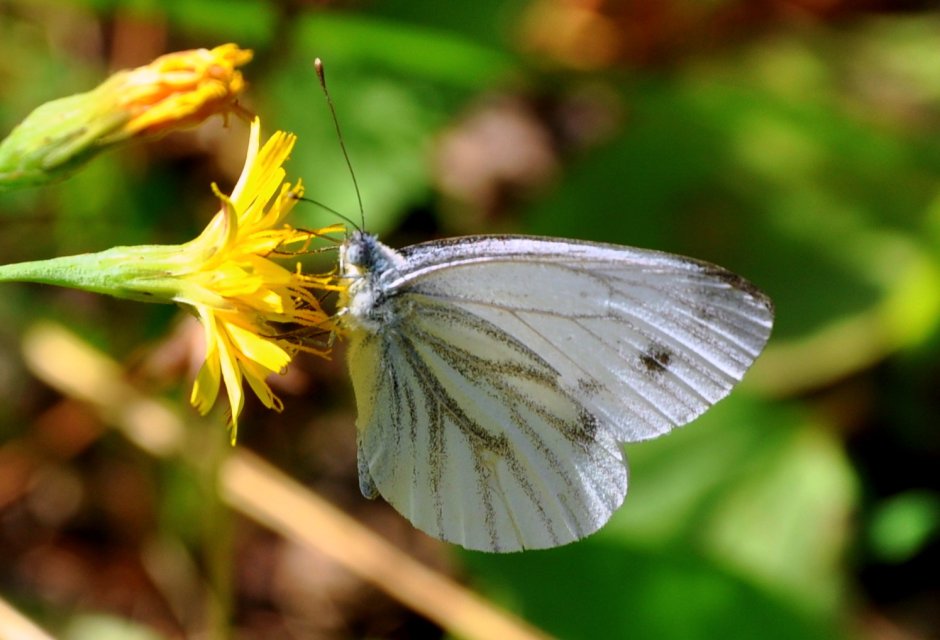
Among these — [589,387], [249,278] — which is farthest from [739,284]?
[249,278]

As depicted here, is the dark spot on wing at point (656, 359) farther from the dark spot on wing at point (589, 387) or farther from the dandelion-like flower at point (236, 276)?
the dandelion-like flower at point (236, 276)

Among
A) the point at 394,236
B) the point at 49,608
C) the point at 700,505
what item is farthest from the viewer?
the point at 394,236

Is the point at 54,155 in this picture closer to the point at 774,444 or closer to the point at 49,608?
the point at 49,608

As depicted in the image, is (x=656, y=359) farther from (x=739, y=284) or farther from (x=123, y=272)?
(x=123, y=272)

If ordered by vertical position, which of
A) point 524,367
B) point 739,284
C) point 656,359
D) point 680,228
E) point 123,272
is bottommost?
point 680,228

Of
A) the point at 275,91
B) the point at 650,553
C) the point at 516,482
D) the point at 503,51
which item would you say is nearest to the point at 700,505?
the point at 650,553

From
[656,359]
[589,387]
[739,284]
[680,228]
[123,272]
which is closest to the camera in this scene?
[123,272]
